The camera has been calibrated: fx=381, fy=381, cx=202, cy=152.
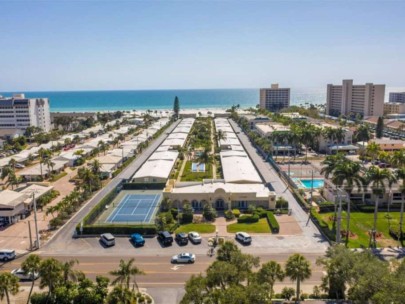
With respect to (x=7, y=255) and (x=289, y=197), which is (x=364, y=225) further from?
(x=7, y=255)

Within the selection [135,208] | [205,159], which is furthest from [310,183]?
[135,208]

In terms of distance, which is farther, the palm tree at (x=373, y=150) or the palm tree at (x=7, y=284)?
the palm tree at (x=373, y=150)

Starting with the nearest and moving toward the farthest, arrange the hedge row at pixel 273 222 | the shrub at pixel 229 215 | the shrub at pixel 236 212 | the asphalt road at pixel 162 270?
the asphalt road at pixel 162 270 → the hedge row at pixel 273 222 → the shrub at pixel 229 215 → the shrub at pixel 236 212

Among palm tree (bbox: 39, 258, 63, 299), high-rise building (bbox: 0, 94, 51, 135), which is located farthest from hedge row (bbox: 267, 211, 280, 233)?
high-rise building (bbox: 0, 94, 51, 135)

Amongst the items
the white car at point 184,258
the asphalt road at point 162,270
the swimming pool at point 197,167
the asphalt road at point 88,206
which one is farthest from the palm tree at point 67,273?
the swimming pool at point 197,167

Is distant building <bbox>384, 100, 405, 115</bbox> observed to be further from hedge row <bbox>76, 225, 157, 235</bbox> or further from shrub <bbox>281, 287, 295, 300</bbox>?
shrub <bbox>281, 287, 295, 300</bbox>

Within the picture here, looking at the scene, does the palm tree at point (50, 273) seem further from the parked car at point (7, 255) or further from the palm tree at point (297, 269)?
the palm tree at point (297, 269)
